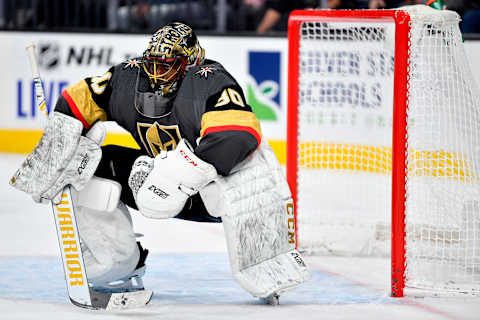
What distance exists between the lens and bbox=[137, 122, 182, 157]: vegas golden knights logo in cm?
343

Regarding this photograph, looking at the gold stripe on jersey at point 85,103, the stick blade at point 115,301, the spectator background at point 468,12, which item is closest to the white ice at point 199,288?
the stick blade at point 115,301

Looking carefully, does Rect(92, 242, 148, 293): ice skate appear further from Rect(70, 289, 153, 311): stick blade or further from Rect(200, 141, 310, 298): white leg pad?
Rect(200, 141, 310, 298): white leg pad

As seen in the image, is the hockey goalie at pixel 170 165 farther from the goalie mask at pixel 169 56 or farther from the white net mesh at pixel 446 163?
the white net mesh at pixel 446 163

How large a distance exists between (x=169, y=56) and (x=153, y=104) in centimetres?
19

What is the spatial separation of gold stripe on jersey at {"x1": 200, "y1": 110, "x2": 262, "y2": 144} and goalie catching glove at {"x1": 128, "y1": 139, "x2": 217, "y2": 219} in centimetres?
10

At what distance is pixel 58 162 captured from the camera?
3.31 metres

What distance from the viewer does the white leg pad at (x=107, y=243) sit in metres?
3.52

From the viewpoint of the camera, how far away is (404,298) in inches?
144

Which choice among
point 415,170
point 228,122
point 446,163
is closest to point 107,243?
point 228,122

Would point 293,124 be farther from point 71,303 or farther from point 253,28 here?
point 253,28

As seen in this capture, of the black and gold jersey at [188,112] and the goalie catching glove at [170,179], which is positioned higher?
the black and gold jersey at [188,112]

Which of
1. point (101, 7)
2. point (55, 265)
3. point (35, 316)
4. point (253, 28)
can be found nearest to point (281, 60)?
point (253, 28)

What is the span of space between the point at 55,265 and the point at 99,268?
0.81 metres

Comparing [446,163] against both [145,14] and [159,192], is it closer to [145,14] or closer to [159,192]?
[159,192]
